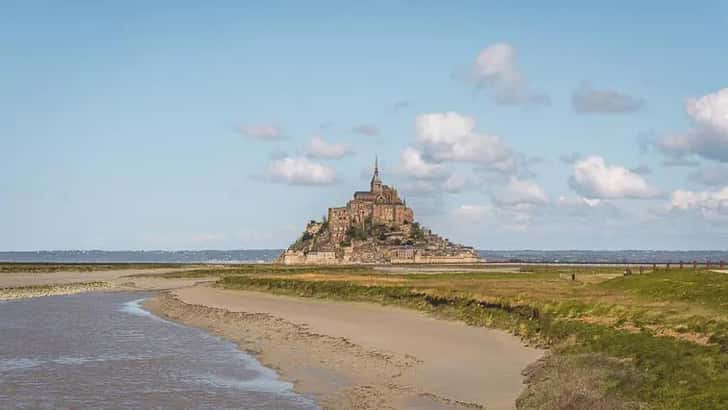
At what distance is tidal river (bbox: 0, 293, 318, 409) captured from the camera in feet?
82.1

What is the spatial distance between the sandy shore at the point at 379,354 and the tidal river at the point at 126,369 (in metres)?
1.48

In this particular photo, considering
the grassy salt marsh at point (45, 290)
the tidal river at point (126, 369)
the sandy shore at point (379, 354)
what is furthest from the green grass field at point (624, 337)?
the grassy salt marsh at point (45, 290)

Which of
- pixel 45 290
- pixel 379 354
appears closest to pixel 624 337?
pixel 379 354

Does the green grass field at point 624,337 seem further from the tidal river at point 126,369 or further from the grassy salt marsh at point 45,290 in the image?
the grassy salt marsh at point 45,290

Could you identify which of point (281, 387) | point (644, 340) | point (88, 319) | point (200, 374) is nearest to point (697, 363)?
point (644, 340)

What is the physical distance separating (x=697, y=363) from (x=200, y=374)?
18.0m

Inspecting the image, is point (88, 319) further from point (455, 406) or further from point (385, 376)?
point (455, 406)

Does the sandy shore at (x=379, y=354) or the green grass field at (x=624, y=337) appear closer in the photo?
the green grass field at (x=624, y=337)

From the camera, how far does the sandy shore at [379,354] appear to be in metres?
24.3

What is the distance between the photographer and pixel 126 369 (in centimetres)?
3119

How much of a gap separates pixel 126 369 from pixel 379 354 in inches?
401

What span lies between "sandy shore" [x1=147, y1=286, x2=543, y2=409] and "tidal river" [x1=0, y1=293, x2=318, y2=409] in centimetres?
148

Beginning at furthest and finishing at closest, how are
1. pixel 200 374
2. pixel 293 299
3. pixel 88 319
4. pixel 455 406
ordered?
1. pixel 293 299
2. pixel 88 319
3. pixel 200 374
4. pixel 455 406

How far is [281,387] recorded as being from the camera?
89.4 feet
